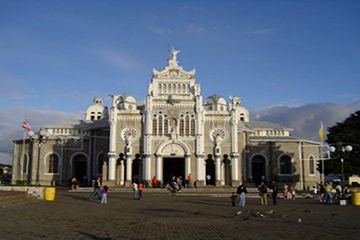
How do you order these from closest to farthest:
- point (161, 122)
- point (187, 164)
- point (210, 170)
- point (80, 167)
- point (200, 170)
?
point (200, 170)
point (187, 164)
point (161, 122)
point (210, 170)
point (80, 167)

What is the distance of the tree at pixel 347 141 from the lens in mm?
49219

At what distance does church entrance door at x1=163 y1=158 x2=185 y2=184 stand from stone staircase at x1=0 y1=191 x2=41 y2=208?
28.3 metres

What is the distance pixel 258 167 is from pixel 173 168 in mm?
12740

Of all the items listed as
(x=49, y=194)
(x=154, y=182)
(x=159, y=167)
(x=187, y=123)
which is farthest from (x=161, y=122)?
(x=49, y=194)

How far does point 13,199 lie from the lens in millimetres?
25625

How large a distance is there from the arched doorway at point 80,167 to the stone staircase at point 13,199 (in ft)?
100

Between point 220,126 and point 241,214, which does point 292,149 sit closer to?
point 220,126

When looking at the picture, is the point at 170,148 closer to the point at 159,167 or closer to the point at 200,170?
the point at 159,167

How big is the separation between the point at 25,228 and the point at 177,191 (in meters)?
29.7

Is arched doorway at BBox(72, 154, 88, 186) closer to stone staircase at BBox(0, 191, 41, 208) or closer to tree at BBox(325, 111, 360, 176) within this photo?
stone staircase at BBox(0, 191, 41, 208)

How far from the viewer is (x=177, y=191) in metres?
43.8

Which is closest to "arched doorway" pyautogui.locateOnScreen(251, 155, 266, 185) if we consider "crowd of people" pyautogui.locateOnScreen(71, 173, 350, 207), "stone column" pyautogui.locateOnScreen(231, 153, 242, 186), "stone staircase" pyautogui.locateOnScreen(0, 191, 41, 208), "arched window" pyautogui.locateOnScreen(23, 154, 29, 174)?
"stone column" pyautogui.locateOnScreen(231, 153, 242, 186)

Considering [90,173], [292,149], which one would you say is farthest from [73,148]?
[292,149]

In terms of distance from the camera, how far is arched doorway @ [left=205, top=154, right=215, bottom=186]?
5509cm
